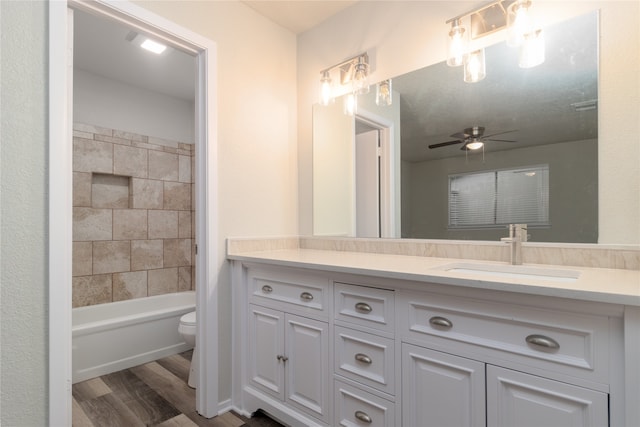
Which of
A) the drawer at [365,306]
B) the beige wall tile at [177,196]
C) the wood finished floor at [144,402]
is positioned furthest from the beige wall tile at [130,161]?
the drawer at [365,306]

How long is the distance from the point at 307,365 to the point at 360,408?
309 millimetres

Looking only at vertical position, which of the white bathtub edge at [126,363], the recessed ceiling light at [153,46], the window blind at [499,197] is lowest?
the white bathtub edge at [126,363]

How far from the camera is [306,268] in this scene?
59.9 inches

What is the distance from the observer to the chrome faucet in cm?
142

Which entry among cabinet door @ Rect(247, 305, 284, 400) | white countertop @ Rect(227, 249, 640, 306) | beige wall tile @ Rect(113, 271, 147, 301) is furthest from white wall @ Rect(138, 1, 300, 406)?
beige wall tile @ Rect(113, 271, 147, 301)

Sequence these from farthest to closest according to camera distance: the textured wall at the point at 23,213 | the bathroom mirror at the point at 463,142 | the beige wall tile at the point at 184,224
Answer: the beige wall tile at the point at 184,224 < the bathroom mirror at the point at 463,142 < the textured wall at the point at 23,213

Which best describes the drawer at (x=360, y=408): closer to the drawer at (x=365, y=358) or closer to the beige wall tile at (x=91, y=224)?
the drawer at (x=365, y=358)

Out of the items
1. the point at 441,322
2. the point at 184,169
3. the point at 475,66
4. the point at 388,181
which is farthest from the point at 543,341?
the point at 184,169

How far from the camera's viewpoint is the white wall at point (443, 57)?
126 cm

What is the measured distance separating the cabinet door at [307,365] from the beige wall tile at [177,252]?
2.22 m

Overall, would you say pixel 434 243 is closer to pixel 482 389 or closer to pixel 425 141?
pixel 425 141

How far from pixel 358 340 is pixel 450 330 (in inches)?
15.2

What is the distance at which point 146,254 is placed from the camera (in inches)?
127

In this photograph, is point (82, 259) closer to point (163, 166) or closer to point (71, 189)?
point (163, 166)
